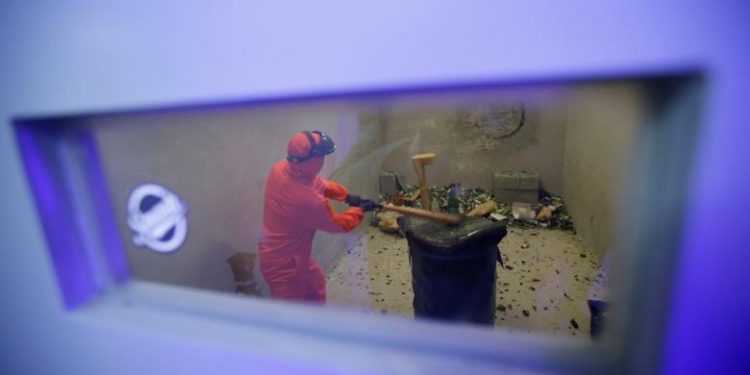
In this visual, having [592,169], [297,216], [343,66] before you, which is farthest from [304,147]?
[592,169]

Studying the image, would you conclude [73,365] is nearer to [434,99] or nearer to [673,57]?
[434,99]

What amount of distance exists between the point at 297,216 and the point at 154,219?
→ 0.93 m

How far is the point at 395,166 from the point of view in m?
5.16

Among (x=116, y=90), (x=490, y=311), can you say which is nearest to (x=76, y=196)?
(x=116, y=90)

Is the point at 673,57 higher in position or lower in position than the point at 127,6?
lower

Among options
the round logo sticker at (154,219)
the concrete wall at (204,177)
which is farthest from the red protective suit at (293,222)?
the round logo sticker at (154,219)

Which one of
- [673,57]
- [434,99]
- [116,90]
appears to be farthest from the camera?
[116,90]

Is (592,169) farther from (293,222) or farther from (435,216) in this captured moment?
(293,222)

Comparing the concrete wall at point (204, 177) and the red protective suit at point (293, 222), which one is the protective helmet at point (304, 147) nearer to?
the red protective suit at point (293, 222)

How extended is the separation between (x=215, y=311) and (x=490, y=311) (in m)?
1.81

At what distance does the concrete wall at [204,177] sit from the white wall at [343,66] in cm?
27

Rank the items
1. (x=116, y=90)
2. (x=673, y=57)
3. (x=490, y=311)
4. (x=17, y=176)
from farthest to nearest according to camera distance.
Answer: (x=490, y=311) → (x=17, y=176) → (x=116, y=90) → (x=673, y=57)

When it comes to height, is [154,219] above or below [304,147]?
below

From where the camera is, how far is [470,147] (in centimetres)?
501
